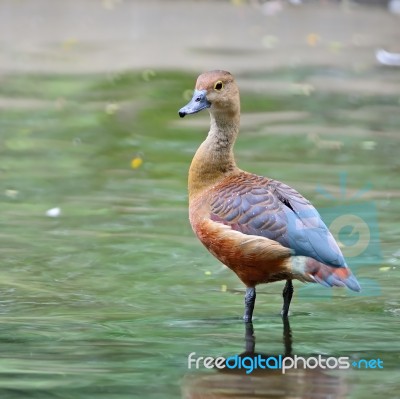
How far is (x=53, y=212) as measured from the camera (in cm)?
923

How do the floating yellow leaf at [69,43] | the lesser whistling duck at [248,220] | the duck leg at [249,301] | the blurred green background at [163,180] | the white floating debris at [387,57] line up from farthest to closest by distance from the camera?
the floating yellow leaf at [69,43], the white floating debris at [387,57], the duck leg at [249,301], the lesser whistling duck at [248,220], the blurred green background at [163,180]

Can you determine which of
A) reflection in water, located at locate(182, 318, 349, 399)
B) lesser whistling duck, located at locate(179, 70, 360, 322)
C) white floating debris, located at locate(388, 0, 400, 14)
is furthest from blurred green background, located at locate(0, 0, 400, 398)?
lesser whistling duck, located at locate(179, 70, 360, 322)

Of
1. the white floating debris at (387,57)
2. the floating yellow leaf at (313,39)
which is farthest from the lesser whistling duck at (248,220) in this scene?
the floating yellow leaf at (313,39)

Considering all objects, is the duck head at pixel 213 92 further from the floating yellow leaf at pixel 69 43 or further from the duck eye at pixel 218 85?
the floating yellow leaf at pixel 69 43

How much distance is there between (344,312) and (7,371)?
2123 mm

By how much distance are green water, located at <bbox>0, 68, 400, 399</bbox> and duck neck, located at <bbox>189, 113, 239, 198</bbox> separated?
721 mm

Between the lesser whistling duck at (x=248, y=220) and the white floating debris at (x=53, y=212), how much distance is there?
221 centimetres

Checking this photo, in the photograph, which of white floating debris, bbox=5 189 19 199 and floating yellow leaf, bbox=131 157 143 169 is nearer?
white floating debris, bbox=5 189 19 199

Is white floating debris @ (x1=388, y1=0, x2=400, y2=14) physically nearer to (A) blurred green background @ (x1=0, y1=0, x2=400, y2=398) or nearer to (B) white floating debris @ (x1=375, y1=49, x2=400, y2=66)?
(A) blurred green background @ (x1=0, y1=0, x2=400, y2=398)

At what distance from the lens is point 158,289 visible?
24.7 ft

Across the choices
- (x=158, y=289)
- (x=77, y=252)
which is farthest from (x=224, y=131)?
(x=77, y=252)

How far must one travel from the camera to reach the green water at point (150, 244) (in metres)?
6.05

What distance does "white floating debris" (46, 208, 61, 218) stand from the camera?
9164mm

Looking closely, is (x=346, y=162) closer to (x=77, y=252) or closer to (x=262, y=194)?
(x=77, y=252)
